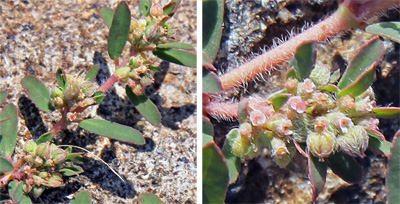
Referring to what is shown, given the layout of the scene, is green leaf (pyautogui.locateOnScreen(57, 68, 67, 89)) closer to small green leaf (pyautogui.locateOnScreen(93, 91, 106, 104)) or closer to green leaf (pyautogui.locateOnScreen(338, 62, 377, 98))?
small green leaf (pyautogui.locateOnScreen(93, 91, 106, 104))

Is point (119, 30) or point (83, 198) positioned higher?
point (119, 30)

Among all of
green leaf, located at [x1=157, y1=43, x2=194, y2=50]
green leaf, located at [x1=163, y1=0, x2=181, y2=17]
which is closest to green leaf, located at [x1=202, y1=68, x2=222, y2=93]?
green leaf, located at [x1=157, y1=43, x2=194, y2=50]

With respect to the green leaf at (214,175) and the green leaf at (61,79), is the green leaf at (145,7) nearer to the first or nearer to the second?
the green leaf at (61,79)

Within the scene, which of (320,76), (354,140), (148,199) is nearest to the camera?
(354,140)

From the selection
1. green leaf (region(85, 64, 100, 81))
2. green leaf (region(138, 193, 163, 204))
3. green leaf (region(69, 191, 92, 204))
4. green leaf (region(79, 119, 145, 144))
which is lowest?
green leaf (region(138, 193, 163, 204))

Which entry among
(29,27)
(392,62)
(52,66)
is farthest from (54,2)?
(392,62)

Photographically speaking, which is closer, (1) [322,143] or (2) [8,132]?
(1) [322,143]

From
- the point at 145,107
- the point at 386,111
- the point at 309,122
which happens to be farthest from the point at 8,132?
the point at 386,111

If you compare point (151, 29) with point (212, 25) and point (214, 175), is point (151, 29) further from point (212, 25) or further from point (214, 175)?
point (214, 175)
